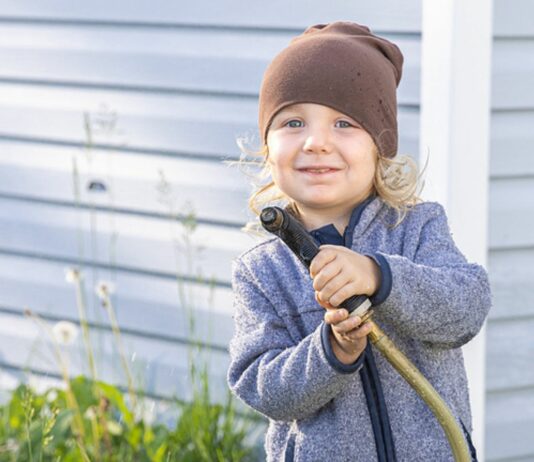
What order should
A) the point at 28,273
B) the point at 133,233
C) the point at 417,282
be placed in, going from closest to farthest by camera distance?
the point at 417,282 < the point at 133,233 < the point at 28,273

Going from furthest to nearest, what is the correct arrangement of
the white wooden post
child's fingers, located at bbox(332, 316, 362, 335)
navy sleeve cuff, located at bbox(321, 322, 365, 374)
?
1. the white wooden post
2. navy sleeve cuff, located at bbox(321, 322, 365, 374)
3. child's fingers, located at bbox(332, 316, 362, 335)

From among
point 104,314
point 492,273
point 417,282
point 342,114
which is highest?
point 342,114

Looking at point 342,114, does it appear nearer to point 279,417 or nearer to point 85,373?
point 279,417

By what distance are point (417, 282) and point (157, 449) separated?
1883mm

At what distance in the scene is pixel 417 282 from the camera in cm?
221

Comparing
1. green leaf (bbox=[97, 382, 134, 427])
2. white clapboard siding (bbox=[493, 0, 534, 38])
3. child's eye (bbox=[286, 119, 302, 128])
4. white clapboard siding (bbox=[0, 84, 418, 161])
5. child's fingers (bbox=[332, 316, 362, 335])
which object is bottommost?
green leaf (bbox=[97, 382, 134, 427])

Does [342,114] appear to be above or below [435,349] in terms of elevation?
above

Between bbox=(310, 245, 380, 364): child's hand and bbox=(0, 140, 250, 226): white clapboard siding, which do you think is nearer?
bbox=(310, 245, 380, 364): child's hand

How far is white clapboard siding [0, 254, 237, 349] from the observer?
4.13 meters

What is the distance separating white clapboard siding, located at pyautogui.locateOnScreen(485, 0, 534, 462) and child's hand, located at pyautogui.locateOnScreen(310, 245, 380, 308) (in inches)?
61.7

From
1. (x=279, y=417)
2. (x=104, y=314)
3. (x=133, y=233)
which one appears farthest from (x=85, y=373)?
(x=279, y=417)

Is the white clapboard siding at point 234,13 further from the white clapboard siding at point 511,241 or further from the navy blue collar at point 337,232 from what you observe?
the navy blue collar at point 337,232

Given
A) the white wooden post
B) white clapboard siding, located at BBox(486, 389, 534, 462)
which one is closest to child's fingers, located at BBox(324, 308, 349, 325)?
the white wooden post

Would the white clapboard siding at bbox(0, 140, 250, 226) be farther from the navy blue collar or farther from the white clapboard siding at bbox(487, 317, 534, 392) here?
the navy blue collar
